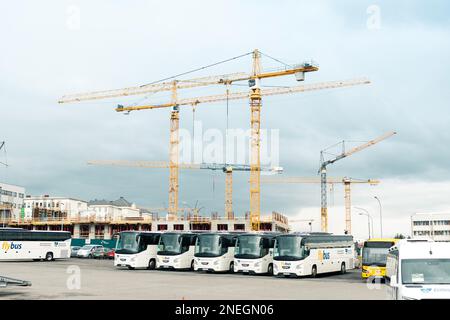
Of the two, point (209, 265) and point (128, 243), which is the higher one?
point (128, 243)

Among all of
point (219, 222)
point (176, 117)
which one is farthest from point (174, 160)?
point (219, 222)

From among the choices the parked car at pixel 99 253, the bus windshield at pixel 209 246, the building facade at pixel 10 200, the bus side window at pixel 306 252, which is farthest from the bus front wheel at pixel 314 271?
the building facade at pixel 10 200

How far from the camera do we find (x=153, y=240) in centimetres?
4300

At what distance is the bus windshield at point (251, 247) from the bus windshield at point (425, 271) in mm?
24085

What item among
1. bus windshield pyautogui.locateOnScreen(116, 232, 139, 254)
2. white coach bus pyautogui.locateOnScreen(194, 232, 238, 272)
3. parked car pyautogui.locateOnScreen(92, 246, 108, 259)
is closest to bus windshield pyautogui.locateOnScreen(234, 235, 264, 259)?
white coach bus pyautogui.locateOnScreen(194, 232, 238, 272)

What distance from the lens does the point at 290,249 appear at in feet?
118

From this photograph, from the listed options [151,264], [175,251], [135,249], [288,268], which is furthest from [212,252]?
[288,268]

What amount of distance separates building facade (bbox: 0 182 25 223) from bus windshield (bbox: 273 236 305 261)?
10826cm

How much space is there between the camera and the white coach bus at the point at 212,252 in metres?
39.6

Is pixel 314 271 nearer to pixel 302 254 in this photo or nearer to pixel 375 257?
pixel 302 254

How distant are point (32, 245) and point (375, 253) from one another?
3555 cm

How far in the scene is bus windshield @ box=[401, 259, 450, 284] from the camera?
1384 centimetres

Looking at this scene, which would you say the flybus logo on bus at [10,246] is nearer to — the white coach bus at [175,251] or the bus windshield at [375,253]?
the white coach bus at [175,251]

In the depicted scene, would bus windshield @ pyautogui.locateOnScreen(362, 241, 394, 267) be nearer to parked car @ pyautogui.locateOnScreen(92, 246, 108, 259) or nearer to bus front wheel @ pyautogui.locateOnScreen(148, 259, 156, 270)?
bus front wheel @ pyautogui.locateOnScreen(148, 259, 156, 270)
